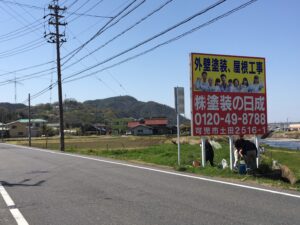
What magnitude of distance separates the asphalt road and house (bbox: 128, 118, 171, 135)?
123 meters

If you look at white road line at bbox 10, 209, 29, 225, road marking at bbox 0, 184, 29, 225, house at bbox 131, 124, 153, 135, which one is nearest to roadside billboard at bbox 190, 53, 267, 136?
road marking at bbox 0, 184, 29, 225

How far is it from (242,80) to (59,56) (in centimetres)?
2559

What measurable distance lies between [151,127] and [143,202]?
12914 cm

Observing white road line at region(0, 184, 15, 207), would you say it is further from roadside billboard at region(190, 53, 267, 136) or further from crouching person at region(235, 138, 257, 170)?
crouching person at region(235, 138, 257, 170)

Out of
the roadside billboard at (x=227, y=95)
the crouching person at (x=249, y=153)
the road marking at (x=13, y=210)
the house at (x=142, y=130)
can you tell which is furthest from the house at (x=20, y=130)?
the road marking at (x=13, y=210)

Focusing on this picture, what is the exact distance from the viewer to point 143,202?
952cm

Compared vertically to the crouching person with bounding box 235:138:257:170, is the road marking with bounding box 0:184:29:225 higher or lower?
lower

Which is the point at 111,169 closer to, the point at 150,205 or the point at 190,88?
the point at 190,88

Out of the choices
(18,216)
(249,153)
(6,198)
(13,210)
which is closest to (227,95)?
(249,153)

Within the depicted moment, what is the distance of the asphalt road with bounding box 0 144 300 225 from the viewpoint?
25.8ft

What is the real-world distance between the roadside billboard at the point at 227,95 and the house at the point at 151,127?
118826mm

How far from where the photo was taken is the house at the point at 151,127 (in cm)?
13762

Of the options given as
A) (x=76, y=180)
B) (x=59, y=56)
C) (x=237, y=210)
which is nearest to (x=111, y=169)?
(x=76, y=180)

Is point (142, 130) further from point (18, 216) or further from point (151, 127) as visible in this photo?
point (18, 216)
